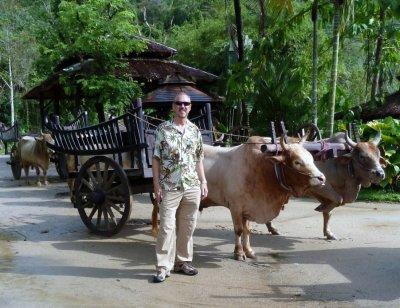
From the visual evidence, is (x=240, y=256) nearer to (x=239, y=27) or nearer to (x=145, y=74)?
(x=239, y=27)

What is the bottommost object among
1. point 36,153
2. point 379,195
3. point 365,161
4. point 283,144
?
point 379,195

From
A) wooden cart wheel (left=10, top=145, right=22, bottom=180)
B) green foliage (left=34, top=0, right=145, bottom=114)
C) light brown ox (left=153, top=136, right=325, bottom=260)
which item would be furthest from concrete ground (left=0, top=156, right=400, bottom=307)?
wooden cart wheel (left=10, top=145, right=22, bottom=180)

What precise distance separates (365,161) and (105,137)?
377cm

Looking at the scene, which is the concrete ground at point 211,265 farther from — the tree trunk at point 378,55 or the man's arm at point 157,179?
the tree trunk at point 378,55

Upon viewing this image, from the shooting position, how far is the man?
19.8ft

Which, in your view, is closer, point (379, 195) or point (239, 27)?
point (379, 195)

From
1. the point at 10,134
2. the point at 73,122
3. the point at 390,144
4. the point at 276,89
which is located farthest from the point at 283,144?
the point at 10,134

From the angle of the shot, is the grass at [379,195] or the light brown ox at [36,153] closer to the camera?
the grass at [379,195]

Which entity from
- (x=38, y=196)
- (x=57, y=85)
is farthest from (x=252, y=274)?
(x=57, y=85)

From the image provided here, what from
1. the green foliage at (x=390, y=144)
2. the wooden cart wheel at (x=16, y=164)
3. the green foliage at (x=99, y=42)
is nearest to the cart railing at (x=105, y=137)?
the green foliage at (x=99, y=42)

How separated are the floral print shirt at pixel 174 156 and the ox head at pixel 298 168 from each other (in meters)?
1.02

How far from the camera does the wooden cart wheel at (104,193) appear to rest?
26.1 ft

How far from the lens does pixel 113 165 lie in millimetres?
7977

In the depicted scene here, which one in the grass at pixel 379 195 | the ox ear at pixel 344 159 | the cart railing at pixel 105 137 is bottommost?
the grass at pixel 379 195
